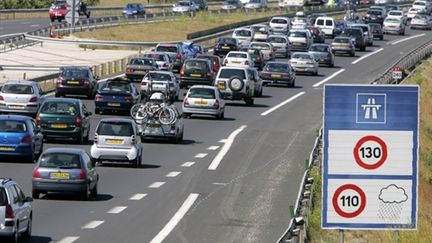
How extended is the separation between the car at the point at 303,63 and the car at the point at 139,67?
12521 millimetres

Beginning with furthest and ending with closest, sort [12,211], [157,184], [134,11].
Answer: [134,11] < [157,184] < [12,211]

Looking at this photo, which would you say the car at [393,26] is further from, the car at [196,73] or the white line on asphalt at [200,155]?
the white line on asphalt at [200,155]

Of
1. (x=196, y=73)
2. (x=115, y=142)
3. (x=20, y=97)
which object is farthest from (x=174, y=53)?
(x=115, y=142)

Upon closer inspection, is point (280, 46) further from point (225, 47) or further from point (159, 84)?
point (159, 84)

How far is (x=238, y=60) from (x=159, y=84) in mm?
14819

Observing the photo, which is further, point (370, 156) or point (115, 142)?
point (115, 142)

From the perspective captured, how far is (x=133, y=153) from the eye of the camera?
4069 cm

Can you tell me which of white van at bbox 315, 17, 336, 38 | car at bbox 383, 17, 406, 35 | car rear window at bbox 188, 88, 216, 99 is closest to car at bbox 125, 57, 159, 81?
car rear window at bbox 188, 88, 216, 99

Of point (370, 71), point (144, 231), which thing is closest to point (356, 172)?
point (144, 231)

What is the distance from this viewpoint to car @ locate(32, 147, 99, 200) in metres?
32.5

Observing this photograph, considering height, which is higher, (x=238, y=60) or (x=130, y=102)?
(x=130, y=102)

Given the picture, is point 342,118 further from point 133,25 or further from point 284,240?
point 133,25

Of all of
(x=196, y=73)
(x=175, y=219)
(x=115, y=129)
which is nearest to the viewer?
(x=175, y=219)

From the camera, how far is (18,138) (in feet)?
131
